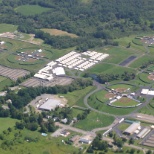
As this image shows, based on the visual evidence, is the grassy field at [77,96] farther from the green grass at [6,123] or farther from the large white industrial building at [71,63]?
the green grass at [6,123]

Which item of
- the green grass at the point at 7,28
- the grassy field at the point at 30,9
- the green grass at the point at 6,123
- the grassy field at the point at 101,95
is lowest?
the green grass at the point at 6,123

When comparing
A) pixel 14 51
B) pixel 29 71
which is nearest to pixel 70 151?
A: pixel 29 71

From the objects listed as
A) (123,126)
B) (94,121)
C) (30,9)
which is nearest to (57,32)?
(30,9)

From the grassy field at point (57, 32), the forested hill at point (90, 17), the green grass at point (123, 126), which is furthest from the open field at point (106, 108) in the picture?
the grassy field at point (57, 32)

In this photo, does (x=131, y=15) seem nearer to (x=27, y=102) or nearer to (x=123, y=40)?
(x=123, y=40)

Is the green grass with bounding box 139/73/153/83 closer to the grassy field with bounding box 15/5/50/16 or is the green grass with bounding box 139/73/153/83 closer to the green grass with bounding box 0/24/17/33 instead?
the green grass with bounding box 0/24/17/33

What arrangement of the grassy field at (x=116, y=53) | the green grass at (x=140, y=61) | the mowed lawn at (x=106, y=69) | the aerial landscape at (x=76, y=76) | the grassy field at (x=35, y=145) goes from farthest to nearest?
the grassy field at (x=116, y=53) < the green grass at (x=140, y=61) < the mowed lawn at (x=106, y=69) < the aerial landscape at (x=76, y=76) < the grassy field at (x=35, y=145)

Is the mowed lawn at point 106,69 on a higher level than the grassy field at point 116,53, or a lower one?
lower

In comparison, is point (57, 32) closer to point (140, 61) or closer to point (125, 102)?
point (140, 61)
